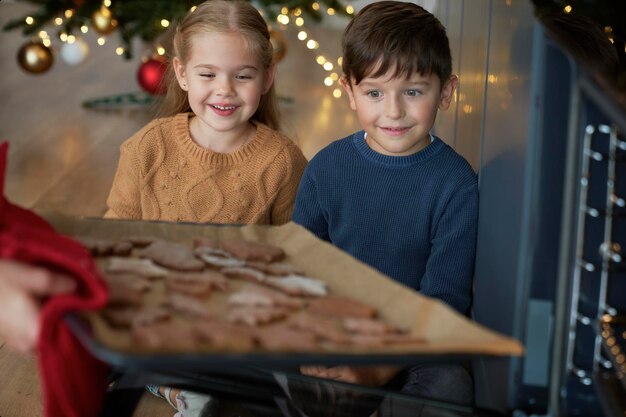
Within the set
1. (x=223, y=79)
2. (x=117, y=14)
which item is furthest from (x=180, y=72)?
(x=117, y=14)

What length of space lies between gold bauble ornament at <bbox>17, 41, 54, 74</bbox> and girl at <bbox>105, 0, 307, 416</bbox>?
147cm

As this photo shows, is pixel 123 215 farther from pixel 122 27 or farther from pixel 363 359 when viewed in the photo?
pixel 122 27

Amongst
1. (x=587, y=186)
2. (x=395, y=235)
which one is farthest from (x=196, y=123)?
(x=587, y=186)

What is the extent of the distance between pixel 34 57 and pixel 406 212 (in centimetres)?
212

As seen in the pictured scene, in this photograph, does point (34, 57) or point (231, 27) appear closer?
point (231, 27)

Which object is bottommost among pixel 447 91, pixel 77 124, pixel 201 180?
pixel 77 124

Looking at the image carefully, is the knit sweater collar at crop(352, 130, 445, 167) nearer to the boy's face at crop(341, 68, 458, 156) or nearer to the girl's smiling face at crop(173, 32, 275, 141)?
the boy's face at crop(341, 68, 458, 156)

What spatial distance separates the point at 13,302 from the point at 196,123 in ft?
3.58

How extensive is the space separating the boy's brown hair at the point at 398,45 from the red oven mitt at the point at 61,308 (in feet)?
2.17

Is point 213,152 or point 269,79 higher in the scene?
point 269,79

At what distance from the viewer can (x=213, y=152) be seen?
1.92m

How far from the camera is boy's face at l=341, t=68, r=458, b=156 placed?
152 centimetres

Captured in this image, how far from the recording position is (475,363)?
143 cm

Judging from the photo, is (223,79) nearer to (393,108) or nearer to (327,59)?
(393,108)
